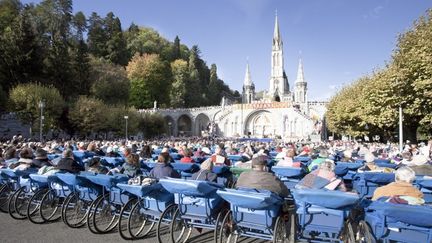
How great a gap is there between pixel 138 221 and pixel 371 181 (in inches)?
193

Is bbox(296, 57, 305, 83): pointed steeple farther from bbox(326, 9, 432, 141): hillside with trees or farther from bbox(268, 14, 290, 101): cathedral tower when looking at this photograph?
bbox(326, 9, 432, 141): hillside with trees

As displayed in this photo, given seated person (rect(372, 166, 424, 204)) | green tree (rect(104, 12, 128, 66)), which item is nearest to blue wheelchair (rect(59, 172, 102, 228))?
seated person (rect(372, 166, 424, 204))

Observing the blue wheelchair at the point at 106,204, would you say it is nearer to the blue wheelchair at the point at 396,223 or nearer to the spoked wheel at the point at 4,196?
the spoked wheel at the point at 4,196

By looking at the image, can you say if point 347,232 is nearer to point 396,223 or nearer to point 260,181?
point 396,223

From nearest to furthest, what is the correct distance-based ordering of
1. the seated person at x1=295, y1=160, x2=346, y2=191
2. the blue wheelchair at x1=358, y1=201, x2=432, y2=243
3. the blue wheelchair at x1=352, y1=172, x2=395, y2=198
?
the blue wheelchair at x1=358, y1=201, x2=432, y2=243 → the seated person at x1=295, y1=160, x2=346, y2=191 → the blue wheelchair at x1=352, y1=172, x2=395, y2=198

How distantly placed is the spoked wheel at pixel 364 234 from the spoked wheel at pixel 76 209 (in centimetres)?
469

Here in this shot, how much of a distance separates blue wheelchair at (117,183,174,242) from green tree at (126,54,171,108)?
202 feet

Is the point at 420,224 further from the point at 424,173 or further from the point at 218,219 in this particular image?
the point at 424,173

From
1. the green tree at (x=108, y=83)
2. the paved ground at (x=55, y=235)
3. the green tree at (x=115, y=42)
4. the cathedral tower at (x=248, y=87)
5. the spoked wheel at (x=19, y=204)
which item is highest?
the green tree at (x=115, y=42)

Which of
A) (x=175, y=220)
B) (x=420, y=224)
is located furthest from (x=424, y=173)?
(x=175, y=220)

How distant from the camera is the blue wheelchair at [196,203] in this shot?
5.43 metres

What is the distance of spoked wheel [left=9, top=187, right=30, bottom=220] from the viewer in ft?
25.2

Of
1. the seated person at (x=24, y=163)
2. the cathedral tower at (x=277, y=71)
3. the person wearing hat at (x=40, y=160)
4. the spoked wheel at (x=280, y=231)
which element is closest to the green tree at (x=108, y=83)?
the cathedral tower at (x=277, y=71)

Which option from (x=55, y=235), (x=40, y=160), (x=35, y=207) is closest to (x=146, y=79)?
(x=40, y=160)
